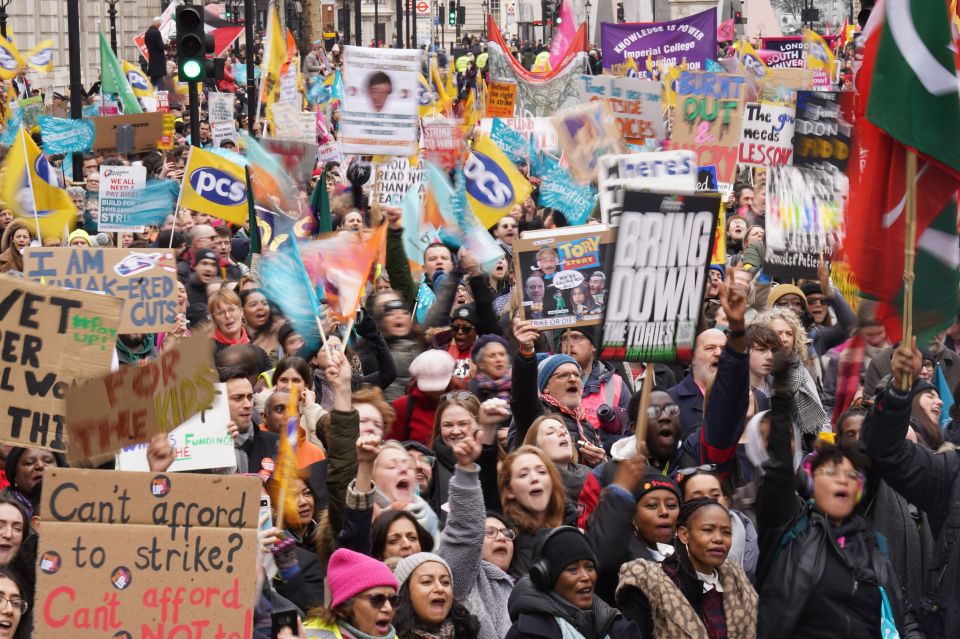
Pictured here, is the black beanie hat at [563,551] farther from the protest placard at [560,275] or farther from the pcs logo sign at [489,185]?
the pcs logo sign at [489,185]

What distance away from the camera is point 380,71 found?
13133 mm

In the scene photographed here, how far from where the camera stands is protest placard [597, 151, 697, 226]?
933 cm

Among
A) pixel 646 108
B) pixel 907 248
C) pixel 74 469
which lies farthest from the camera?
pixel 646 108

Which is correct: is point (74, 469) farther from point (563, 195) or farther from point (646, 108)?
point (646, 108)

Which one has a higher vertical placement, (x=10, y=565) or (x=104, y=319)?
(x=104, y=319)

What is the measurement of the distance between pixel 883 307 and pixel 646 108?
9.19m

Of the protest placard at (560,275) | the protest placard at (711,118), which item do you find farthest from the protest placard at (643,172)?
the protest placard at (711,118)

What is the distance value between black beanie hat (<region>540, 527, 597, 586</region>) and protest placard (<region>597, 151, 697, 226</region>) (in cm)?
384

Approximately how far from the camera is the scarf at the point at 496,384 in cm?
805

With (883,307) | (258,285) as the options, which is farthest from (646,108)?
(883,307)

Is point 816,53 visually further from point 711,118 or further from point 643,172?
point 643,172

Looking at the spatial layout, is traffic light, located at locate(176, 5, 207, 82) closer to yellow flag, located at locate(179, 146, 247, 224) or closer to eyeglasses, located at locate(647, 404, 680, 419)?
yellow flag, located at locate(179, 146, 247, 224)

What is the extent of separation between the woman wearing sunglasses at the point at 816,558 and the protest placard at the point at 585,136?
6.17 m

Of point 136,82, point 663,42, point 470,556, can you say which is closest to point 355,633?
point 470,556
